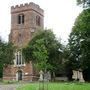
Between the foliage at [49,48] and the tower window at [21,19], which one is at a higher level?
the tower window at [21,19]

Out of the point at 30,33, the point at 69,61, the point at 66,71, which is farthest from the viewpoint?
the point at 30,33

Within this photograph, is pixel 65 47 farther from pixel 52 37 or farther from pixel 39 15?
pixel 39 15

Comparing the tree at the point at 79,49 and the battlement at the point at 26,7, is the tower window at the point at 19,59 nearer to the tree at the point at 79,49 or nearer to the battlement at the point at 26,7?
the battlement at the point at 26,7

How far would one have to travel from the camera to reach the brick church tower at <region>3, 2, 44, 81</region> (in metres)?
80.6

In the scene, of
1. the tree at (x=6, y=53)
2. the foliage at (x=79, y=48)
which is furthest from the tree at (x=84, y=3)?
the tree at (x=6, y=53)

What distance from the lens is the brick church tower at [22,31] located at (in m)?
80.6

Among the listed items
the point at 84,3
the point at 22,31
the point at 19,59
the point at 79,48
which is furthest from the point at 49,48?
the point at 84,3

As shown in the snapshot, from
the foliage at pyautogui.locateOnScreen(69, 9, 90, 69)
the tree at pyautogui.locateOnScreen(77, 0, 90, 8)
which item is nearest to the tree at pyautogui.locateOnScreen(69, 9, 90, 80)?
the foliage at pyautogui.locateOnScreen(69, 9, 90, 69)

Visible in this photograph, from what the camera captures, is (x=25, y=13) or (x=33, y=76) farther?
(x=25, y=13)

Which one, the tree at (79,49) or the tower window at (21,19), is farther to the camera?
the tower window at (21,19)

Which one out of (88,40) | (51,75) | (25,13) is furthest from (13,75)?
(88,40)

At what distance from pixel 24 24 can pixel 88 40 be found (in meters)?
22.9

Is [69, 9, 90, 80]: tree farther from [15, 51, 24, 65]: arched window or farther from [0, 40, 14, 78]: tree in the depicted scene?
[15, 51, 24, 65]: arched window

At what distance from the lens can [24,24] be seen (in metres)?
82.6
